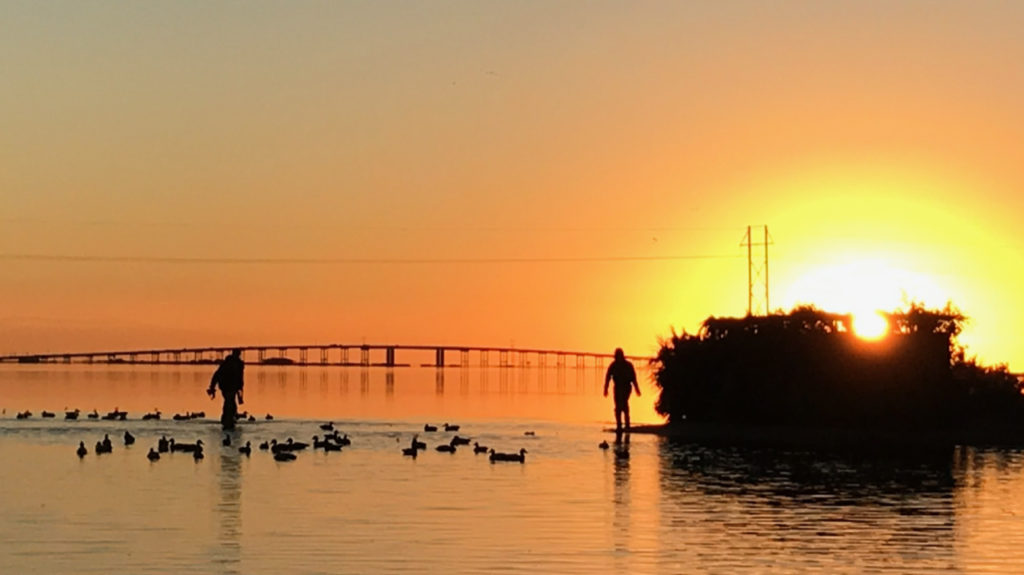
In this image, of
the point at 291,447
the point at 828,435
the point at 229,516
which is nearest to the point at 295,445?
the point at 291,447

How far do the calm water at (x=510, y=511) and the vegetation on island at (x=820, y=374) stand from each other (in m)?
6.23

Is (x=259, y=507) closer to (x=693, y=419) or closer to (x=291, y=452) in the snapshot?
(x=291, y=452)

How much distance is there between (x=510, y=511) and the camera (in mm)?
22969

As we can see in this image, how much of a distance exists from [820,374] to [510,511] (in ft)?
74.3

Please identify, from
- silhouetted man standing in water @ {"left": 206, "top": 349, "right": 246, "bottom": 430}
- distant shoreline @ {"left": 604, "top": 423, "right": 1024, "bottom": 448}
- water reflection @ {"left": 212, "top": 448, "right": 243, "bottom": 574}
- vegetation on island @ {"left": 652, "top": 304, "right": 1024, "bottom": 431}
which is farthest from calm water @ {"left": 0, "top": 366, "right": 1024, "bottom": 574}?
vegetation on island @ {"left": 652, "top": 304, "right": 1024, "bottom": 431}

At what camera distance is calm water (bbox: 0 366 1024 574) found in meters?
18.1

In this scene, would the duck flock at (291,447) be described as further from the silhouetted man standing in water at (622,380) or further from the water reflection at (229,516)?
the silhouetted man standing in water at (622,380)

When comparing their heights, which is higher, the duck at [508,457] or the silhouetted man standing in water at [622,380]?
the silhouetted man standing in water at [622,380]

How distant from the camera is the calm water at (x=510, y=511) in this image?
59.3 feet

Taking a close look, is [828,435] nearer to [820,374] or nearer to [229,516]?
[820,374]

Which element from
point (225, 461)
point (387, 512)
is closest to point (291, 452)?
point (225, 461)

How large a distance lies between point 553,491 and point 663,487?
1.98 meters

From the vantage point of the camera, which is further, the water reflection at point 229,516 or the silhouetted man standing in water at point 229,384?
the silhouetted man standing in water at point 229,384

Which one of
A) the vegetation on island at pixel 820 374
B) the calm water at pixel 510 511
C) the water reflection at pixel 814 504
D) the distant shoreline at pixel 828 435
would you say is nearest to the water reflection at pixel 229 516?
the calm water at pixel 510 511
